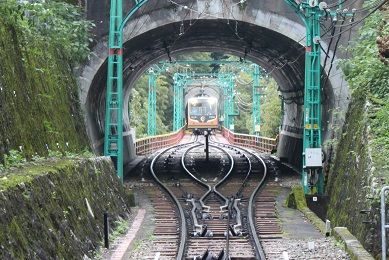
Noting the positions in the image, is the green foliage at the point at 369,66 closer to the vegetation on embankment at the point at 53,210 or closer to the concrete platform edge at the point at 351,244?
the concrete platform edge at the point at 351,244

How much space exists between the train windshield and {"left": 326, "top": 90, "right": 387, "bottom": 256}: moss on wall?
71.1 feet

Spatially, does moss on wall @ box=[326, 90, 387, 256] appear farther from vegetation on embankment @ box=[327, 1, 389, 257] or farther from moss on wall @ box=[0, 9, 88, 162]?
moss on wall @ box=[0, 9, 88, 162]

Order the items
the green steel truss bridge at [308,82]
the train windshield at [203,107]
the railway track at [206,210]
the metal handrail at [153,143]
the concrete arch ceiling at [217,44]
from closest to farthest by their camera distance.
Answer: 1. the railway track at [206,210]
2. the green steel truss bridge at [308,82]
3. the concrete arch ceiling at [217,44]
4. the metal handrail at [153,143]
5. the train windshield at [203,107]

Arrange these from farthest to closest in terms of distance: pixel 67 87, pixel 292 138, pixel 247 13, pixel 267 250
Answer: pixel 292 138 < pixel 247 13 < pixel 67 87 < pixel 267 250

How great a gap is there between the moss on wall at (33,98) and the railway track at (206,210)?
251 cm

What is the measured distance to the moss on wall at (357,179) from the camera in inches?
403

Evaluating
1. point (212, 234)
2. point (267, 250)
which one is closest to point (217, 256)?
point (267, 250)

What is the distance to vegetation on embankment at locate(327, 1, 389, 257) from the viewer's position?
423 inches

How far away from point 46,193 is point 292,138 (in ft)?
71.4

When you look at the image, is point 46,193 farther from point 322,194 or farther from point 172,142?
point 172,142

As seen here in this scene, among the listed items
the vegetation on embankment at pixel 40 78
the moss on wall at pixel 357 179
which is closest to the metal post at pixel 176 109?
the vegetation on embankment at pixel 40 78

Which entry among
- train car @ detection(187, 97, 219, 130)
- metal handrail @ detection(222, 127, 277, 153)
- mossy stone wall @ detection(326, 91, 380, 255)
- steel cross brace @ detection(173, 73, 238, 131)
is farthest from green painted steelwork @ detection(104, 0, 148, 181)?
steel cross brace @ detection(173, 73, 238, 131)

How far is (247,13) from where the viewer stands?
20891 millimetres

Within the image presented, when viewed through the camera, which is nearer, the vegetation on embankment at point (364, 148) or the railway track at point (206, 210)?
the vegetation on embankment at point (364, 148)
